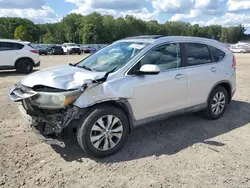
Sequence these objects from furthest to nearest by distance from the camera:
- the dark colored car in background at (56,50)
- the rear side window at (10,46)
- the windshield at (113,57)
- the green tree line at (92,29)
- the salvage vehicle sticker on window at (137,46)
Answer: the green tree line at (92,29)
the dark colored car in background at (56,50)
the rear side window at (10,46)
the salvage vehicle sticker on window at (137,46)
the windshield at (113,57)

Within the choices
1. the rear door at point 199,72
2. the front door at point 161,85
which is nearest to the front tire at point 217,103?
the rear door at point 199,72

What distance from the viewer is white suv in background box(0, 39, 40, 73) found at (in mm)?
12969

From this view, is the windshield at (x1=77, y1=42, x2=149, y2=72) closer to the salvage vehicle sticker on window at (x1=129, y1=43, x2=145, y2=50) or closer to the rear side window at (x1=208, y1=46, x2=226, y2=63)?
the salvage vehicle sticker on window at (x1=129, y1=43, x2=145, y2=50)

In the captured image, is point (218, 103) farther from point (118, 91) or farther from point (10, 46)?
point (10, 46)

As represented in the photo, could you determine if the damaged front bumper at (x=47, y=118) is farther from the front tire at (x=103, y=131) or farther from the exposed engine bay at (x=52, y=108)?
the front tire at (x=103, y=131)

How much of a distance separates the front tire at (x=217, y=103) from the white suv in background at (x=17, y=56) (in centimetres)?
1044

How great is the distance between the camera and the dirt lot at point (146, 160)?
3.50 m

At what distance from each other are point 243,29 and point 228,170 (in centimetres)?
13250

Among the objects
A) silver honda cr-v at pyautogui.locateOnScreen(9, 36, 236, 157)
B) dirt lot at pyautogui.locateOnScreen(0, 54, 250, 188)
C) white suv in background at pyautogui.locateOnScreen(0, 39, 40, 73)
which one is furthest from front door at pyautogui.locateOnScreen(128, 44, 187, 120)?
white suv in background at pyautogui.locateOnScreen(0, 39, 40, 73)

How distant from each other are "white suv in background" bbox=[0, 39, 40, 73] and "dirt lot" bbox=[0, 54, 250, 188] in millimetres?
8537

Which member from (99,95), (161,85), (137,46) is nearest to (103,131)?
(99,95)

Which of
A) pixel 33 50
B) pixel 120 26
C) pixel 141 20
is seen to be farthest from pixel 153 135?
pixel 141 20

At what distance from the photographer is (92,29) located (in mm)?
86000

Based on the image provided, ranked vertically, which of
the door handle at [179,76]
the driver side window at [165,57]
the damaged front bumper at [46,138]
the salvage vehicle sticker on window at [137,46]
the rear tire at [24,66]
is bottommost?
the damaged front bumper at [46,138]
